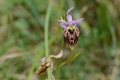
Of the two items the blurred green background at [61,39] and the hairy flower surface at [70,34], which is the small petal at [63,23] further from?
the blurred green background at [61,39]

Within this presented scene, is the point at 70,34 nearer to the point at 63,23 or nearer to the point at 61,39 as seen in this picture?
the point at 63,23

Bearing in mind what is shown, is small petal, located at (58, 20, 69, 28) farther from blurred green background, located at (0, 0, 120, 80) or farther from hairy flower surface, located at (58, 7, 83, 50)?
blurred green background, located at (0, 0, 120, 80)

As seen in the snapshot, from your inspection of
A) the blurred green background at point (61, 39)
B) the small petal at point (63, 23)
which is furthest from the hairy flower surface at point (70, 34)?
the blurred green background at point (61, 39)

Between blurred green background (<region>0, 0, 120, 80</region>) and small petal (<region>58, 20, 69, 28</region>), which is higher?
blurred green background (<region>0, 0, 120, 80</region>)

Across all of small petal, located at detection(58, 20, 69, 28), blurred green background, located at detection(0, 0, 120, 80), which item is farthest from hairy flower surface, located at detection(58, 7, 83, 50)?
blurred green background, located at detection(0, 0, 120, 80)

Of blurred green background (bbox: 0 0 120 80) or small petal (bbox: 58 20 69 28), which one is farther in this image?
blurred green background (bbox: 0 0 120 80)

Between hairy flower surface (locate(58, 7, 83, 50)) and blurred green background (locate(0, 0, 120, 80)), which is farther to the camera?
blurred green background (locate(0, 0, 120, 80))

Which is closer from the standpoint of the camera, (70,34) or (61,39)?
(70,34)

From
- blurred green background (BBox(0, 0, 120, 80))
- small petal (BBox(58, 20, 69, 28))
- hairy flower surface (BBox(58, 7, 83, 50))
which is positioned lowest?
hairy flower surface (BBox(58, 7, 83, 50))

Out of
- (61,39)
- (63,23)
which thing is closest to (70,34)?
(63,23)
